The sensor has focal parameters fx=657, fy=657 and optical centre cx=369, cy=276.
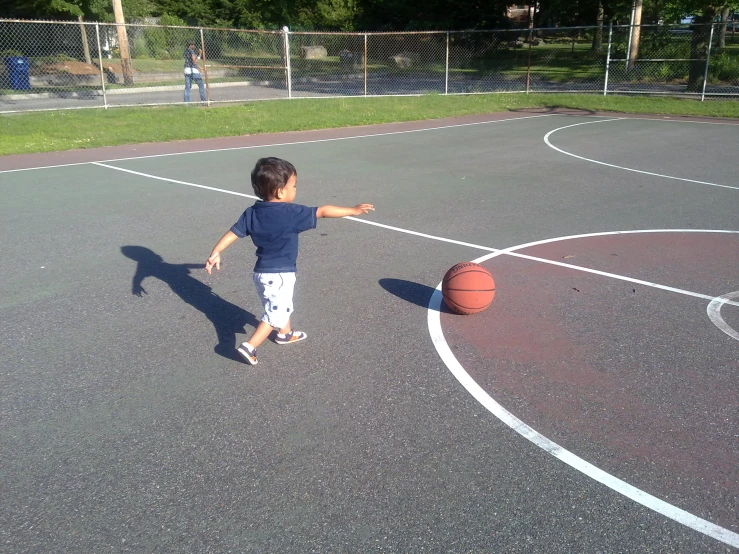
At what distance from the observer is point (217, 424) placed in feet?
14.0

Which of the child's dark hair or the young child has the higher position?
the child's dark hair

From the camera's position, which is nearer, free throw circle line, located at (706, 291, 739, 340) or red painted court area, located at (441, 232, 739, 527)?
red painted court area, located at (441, 232, 739, 527)

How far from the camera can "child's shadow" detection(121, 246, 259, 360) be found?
18.4 feet

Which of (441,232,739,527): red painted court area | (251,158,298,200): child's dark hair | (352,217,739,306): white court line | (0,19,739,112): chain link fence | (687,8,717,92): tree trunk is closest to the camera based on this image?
(441,232,739,527): red painted court area

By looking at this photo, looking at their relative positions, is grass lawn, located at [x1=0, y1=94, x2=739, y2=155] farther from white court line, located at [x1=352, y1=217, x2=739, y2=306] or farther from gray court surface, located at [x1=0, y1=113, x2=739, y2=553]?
white court line, located at [x1=352, y1=217, x2=739, y2=306]

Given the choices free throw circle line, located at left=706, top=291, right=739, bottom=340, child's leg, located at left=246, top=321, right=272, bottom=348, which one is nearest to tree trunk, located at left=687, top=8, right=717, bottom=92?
free throw circle line, located at left=706, top=291, right=739, bottom=340

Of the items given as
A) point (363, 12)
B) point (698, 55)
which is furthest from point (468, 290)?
point (363, 12)

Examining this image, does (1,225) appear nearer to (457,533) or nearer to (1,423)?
(1,423)

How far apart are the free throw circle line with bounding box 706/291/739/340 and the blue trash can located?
92.9 ft

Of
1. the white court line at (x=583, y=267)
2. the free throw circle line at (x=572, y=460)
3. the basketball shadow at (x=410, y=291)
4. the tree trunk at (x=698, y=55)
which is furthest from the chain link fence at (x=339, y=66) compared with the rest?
the free throw circle line at (x=572, y=460)

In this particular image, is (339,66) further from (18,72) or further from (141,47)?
(18,72)

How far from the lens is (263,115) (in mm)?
21062

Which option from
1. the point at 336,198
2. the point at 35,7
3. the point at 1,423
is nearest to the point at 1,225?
the point at 336,198

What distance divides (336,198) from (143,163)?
18.0 ft
